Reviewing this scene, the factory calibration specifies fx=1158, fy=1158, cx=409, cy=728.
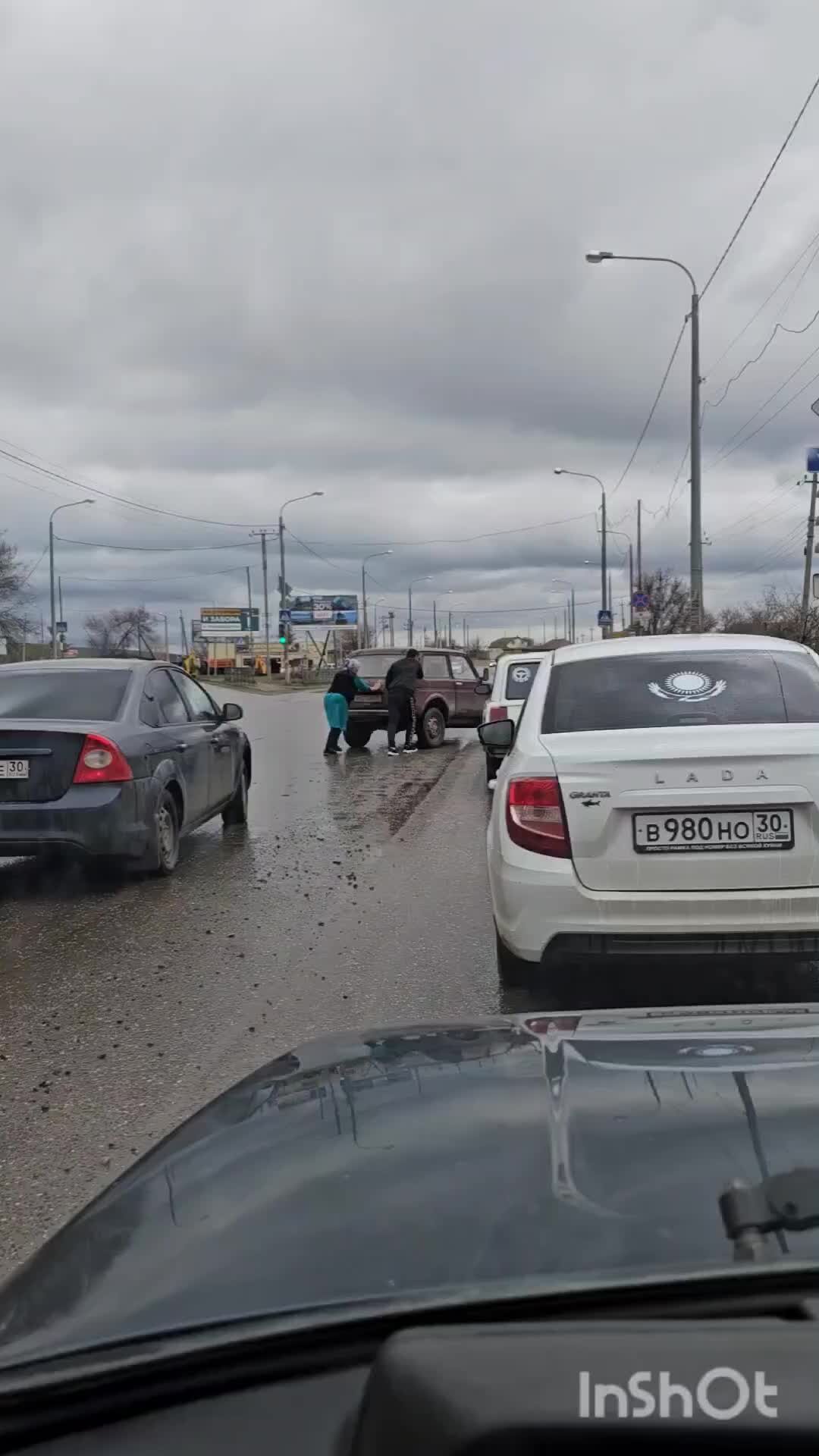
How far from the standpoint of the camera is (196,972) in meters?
5.81

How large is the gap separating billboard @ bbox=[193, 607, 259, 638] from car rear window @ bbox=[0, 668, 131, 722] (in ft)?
343

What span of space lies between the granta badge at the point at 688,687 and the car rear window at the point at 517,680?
8.93 m

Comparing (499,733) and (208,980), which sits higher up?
(499,733)

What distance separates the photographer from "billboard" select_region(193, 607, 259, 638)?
112 meters

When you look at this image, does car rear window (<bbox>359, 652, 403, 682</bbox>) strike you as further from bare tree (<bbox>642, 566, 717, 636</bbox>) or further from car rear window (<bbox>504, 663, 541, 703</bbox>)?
bare tree (<bbox>642, 566, 717, 636</bbox>)

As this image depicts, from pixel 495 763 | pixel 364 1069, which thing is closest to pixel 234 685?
pixel 495 763

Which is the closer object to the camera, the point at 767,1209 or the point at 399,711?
the point at 767,1209

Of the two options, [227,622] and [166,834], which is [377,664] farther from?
[227,622]

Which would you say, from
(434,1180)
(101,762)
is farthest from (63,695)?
(434,1180)

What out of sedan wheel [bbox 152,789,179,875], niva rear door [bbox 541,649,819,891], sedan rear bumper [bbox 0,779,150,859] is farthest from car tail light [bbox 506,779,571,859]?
sedan wheel [bbox 152,789,179,875]

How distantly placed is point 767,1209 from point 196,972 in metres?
4.63

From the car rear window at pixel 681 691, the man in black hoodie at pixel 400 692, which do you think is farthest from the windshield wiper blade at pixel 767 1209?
the man in black hoodie at pixel 400 692

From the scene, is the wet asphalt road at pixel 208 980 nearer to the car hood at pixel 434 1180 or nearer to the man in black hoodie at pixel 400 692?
the car hood at pixel 434 1180

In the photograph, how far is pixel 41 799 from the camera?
7320mm
